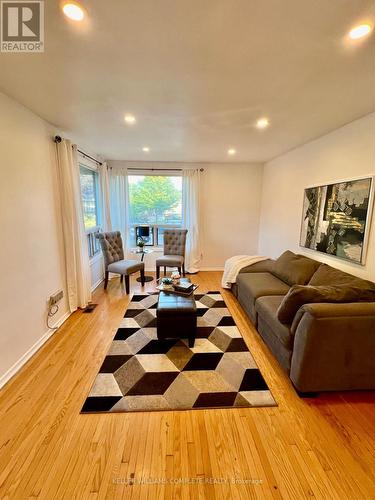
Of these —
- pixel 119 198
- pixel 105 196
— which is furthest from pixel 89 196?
pixel 119 198

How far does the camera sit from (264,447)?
4.71ft

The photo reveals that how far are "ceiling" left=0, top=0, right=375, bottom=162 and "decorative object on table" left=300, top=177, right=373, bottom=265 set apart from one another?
0.76 metres

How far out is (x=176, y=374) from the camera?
2035mm

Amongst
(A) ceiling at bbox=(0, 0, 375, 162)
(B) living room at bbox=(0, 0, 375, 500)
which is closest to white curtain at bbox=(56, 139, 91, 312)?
(B) living room at bbox=(0, 0, 375, 500)

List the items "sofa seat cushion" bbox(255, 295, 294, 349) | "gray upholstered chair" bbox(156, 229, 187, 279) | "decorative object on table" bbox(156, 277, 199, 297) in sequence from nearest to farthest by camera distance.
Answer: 1. "sofa seat cushion" bbox(255, 295, 294, 349)
2. "decorative object on table" bbox(156, 277, 199, 297)
3. "gray upholstered chair" bbox(156, 229, 187, 279)

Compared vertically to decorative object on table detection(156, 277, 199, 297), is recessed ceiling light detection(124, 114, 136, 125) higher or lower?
higher

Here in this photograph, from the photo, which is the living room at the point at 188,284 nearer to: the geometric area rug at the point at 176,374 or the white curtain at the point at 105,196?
the geometric area rug at the point at 176,374

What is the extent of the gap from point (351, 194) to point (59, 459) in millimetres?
3414

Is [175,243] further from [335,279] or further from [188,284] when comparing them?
[335,279]

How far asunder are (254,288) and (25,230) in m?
2.64

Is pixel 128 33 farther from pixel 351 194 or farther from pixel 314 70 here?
pixel 351 194

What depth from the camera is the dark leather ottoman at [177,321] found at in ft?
7.68

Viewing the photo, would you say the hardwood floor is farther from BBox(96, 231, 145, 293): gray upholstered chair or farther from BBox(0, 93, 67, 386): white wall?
BBox(96, 231, 145, 293): gray upholstered chair

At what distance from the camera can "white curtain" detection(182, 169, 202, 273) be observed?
495cm
